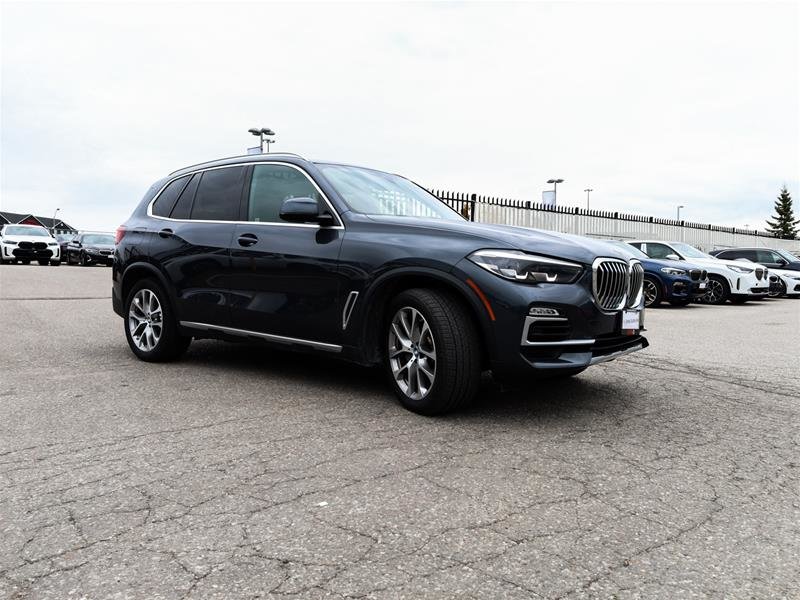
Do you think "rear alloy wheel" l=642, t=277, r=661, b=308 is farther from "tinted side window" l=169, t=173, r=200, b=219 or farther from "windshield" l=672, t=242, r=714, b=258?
"tinted side window" l=169, t=173, r=200, b=219

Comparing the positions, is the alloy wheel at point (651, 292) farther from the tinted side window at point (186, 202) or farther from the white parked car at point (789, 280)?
the tinted side window at point (186, 202)

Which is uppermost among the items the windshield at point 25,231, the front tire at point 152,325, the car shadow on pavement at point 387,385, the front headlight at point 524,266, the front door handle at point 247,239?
the windshield at point 25,231

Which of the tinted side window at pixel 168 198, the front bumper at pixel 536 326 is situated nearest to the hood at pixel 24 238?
the tinted side window at pixel 168 198

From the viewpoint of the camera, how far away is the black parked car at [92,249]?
32.8m

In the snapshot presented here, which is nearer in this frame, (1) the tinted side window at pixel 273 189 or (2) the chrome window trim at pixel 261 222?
(2) the chrome window trim at pixel 261 222

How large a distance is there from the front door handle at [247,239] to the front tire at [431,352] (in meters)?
1.40

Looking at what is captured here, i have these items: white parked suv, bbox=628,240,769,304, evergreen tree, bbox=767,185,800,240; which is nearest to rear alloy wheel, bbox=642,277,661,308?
white parked suv, bbox=628,240,769,304

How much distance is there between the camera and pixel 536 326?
4168mm

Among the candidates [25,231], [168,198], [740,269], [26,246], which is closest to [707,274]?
[740,269]

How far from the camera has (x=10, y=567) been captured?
2484 mm

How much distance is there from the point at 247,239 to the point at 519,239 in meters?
2.26

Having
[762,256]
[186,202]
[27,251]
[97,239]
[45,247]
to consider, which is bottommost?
[27,251]

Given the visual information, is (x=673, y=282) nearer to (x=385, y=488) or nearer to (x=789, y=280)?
(x=789, y=280)

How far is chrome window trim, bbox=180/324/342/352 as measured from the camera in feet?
16.5
